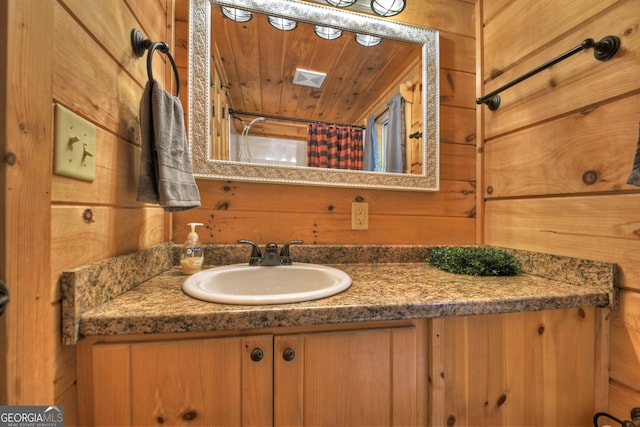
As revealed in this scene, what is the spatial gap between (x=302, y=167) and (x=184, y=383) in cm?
76

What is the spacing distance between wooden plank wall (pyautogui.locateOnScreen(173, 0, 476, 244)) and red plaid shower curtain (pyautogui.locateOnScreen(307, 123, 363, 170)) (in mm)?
112

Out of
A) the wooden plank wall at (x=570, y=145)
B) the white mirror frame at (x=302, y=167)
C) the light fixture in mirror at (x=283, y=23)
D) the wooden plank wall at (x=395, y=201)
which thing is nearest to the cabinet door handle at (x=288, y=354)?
the wooden plank wall at (x=395, y=201)

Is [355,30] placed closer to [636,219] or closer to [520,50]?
[520,50]

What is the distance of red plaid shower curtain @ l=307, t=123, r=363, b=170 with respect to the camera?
1034mm

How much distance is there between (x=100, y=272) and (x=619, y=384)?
4.50 ft

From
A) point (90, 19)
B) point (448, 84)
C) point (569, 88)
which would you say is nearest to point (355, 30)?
point (448, 84)

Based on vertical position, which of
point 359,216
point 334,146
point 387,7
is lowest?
point 359,216

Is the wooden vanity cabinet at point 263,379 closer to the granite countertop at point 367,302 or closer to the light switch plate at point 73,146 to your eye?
the granite countertop at point 367,302

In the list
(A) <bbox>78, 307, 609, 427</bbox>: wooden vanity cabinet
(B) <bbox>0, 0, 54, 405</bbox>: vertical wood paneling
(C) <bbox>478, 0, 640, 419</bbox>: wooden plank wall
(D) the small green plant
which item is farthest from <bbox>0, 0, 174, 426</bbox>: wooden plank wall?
(C) <bbox>478, 0, 640, 419</bbox>: wooden plank wall

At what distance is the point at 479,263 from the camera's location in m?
0.87

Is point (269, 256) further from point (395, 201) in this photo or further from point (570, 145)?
point (570, 145)

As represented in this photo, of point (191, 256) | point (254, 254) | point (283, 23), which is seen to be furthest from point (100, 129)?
point (283, 23)

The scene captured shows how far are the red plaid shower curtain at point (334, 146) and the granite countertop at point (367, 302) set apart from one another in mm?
464

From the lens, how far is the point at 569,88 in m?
0.82
